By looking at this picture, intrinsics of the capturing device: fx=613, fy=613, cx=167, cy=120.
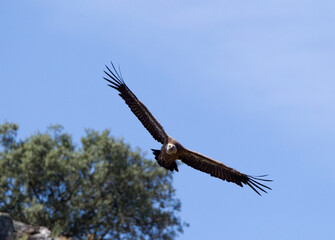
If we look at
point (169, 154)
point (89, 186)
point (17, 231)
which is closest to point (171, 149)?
point (169, 154)

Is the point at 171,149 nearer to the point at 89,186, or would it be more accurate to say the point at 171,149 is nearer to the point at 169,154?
the point at 169,154

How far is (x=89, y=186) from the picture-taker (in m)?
35.5

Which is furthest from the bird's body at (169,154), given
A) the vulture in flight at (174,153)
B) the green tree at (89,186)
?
the green tree at (89,186)

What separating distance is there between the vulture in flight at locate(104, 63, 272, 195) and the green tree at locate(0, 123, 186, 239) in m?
17.2

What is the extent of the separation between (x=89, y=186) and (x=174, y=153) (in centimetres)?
2010

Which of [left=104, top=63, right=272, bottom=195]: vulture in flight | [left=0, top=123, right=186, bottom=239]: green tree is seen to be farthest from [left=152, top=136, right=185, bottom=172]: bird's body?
[left=0, top=123, right=186, bottom=239]: green tree

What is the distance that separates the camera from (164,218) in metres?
35.7

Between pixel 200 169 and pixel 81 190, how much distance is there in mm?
18440

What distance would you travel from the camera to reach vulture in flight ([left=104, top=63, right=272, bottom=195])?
16.5 meters

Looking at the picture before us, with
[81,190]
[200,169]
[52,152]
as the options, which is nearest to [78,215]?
[81,190]

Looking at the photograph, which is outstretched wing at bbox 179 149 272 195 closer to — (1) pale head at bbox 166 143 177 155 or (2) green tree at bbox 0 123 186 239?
(1) pale head at bbox 166 143 177 155

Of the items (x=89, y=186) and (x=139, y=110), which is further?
(x=89, y=186)

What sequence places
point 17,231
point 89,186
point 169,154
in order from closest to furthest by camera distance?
point 169,154 → point 17,231 → point 89,186

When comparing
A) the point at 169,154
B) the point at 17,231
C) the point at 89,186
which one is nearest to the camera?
the point at 169,154
